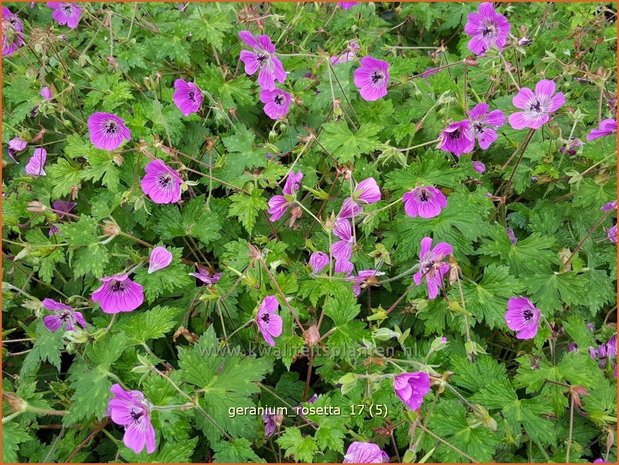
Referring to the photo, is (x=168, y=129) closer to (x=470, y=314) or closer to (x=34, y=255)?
(x=34, y=255)

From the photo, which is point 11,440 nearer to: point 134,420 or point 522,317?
point 134,420

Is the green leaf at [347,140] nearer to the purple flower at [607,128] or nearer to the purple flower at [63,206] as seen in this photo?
the purple flower at [607,128]

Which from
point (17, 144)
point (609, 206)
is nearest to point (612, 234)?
point (609, 206)

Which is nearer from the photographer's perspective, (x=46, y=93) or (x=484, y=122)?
(x=484, y=122)

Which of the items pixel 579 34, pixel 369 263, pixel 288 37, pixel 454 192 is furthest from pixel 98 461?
pixel 579 34

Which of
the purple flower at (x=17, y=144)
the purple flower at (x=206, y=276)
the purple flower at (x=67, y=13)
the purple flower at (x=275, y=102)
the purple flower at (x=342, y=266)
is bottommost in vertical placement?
the purple flower at (x=206, y=276)

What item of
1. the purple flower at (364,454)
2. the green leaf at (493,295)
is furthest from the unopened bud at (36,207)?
the green leaf at (493,295)
